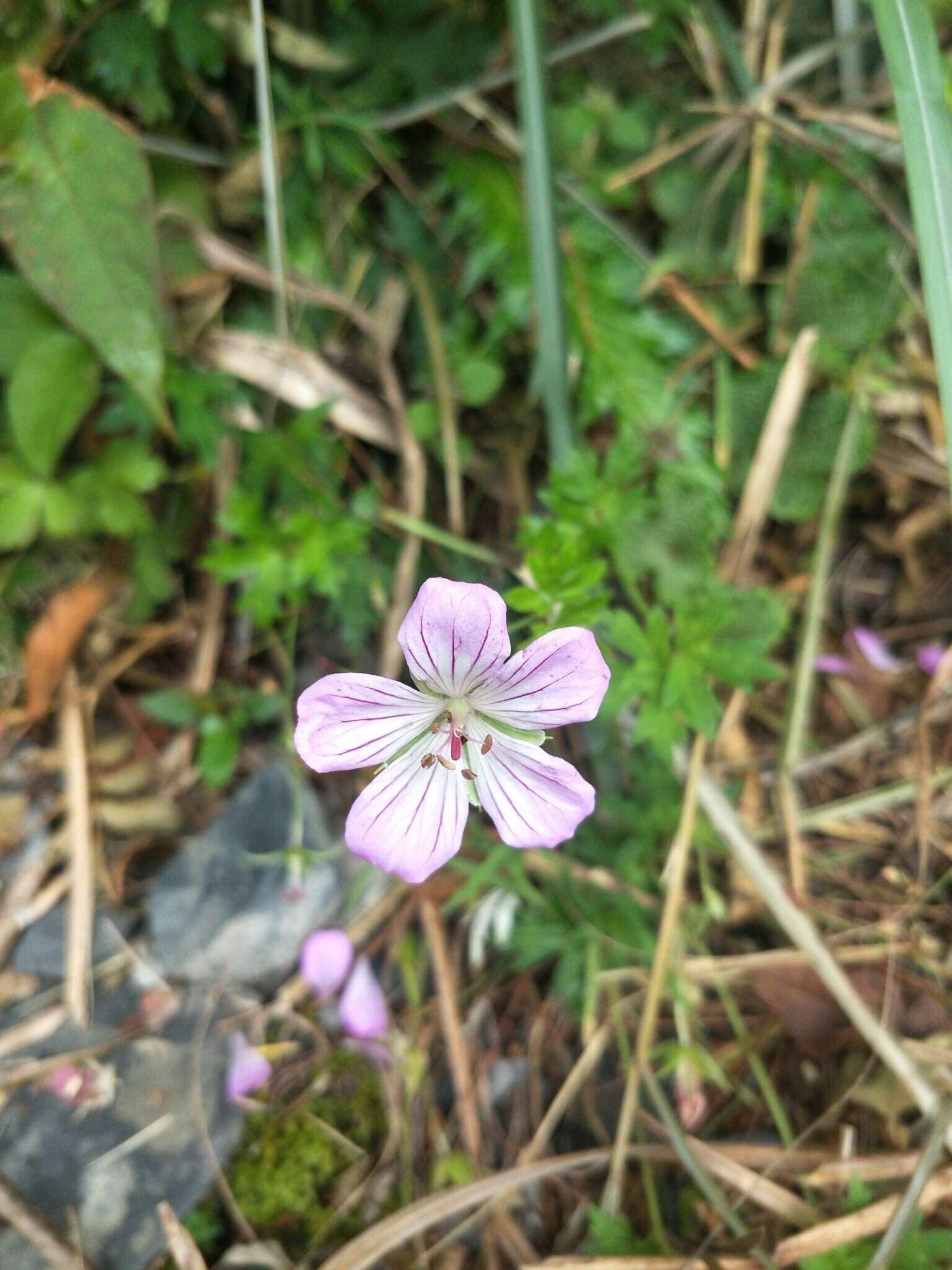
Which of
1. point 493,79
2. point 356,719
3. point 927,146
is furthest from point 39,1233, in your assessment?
point 493,79

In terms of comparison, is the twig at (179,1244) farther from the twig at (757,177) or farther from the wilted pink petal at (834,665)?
the twig at (757,177)

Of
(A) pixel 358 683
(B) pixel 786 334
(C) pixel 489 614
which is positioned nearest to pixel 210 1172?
(A) pixel 358 683

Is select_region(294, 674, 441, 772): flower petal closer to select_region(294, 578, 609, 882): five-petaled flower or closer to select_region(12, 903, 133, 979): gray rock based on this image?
select_region(294, 578, 609, 882): five-petaled flower

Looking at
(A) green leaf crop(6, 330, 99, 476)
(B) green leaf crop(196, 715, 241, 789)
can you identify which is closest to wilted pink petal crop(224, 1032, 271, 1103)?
(B) green leaf crop(196, 715, 241, 789)

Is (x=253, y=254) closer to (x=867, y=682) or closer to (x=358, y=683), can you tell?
(x=358, y=683)

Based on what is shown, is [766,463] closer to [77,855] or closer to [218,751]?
[218,751]
